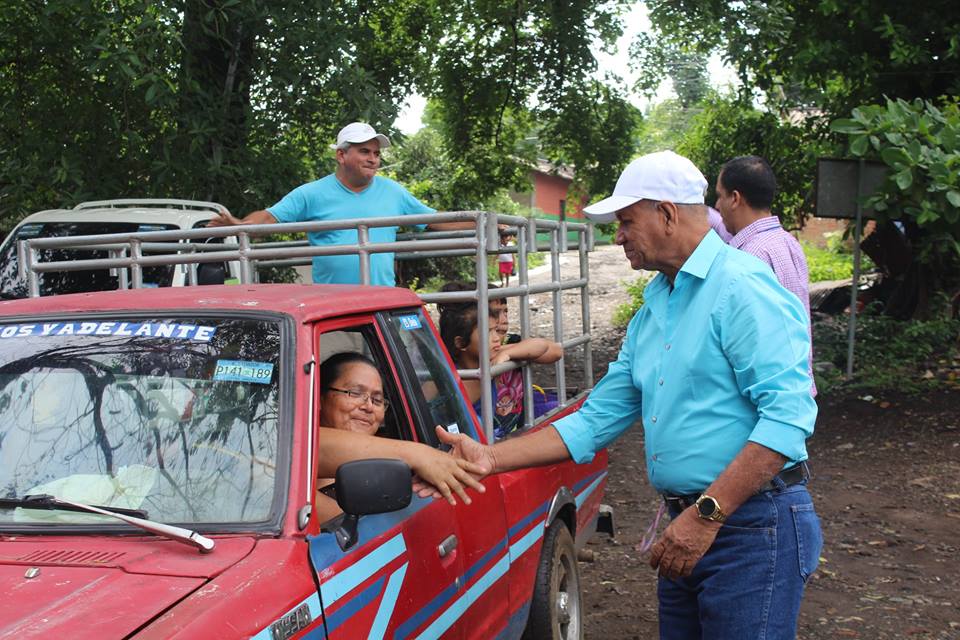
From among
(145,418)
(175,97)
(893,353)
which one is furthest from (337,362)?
(893,353)

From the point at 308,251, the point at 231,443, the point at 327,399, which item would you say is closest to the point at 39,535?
the point at 231,443

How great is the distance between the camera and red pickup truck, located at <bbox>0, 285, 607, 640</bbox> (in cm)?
223

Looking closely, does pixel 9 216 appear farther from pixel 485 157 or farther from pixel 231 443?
pixel 231 443

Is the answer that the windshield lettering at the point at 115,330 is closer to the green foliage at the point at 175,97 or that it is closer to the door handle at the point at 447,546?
the door handle at the point at 447,546

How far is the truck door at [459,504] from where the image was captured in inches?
132

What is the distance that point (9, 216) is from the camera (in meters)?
10.5

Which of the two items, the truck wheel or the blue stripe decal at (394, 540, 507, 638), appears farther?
the truck wheel

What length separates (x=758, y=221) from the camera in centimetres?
510

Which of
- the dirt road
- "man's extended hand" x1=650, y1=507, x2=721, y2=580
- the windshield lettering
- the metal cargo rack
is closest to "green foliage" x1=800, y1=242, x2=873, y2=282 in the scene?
the dirt road

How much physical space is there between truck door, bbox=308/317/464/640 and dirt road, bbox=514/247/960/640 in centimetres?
243

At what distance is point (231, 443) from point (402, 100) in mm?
13707

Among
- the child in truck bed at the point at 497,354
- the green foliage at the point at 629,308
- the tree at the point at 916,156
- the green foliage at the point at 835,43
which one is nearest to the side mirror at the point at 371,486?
the child in truck bed at the point at 497,354

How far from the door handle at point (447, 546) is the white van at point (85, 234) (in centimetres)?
485

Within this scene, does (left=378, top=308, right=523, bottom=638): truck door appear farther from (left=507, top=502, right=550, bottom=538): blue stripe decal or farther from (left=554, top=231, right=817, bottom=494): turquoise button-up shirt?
(left=554, top=231, right=817, bottom=494): turquoise button-up shirt
